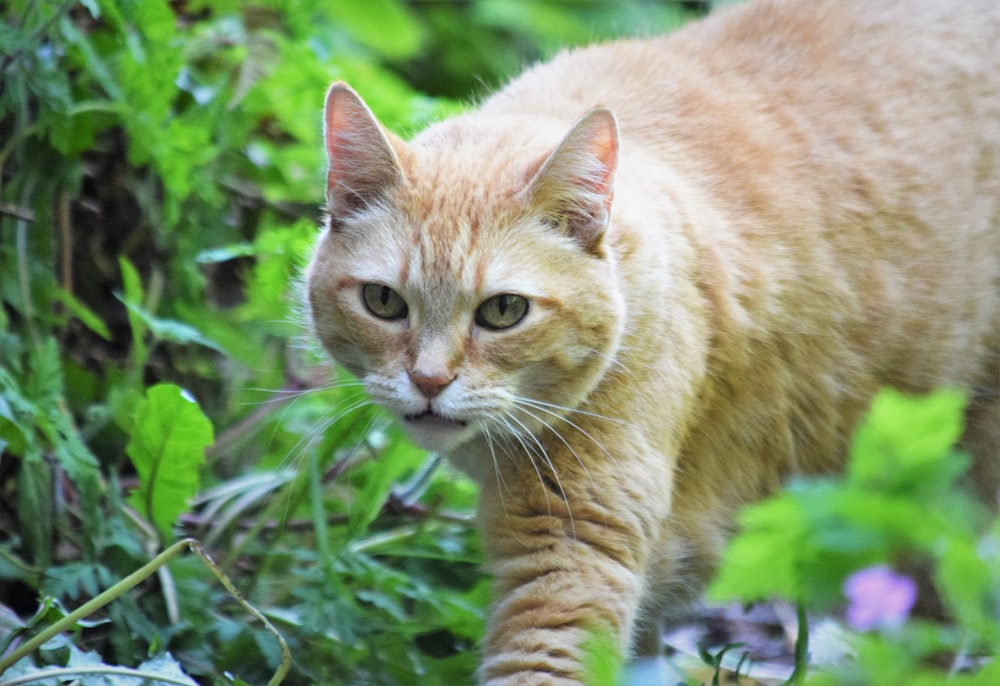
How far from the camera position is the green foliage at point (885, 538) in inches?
43.9

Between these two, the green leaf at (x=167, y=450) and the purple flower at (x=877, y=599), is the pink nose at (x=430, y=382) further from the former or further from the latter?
the purple flower at (x=877, y=599)

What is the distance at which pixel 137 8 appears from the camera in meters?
2.92

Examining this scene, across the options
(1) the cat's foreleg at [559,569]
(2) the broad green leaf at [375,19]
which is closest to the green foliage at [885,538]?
(1) the cat's foreleg at [559,569]

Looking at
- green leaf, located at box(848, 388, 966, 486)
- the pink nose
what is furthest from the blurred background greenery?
green leaf, located at box(848, 388, 966, 486)

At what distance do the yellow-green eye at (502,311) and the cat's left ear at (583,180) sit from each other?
0.65ft

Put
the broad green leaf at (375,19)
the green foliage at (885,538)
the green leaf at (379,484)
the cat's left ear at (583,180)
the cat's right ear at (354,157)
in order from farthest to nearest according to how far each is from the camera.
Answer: the broad green leaf at (375,19)
the green leaf at (379,484)
the cat's right ear at (354,157)
the cat's left ear at (583,180)
the green foliage at (885,538)

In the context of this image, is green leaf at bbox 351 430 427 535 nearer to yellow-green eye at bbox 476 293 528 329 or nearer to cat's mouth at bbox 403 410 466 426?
cat's mouth at bbox 403 410 466 426

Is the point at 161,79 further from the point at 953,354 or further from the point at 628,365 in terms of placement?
the point at 953,354

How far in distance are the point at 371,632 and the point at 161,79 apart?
159 centimetres

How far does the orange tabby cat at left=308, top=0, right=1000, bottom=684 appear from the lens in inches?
93.0

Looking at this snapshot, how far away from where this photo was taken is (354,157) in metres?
2.48

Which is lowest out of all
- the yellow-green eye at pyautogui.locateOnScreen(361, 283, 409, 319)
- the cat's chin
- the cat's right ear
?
the cat's chin

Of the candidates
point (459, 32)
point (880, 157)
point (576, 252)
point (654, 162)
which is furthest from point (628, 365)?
point (459, 32)

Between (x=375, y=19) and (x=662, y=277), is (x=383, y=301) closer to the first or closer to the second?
(x=662, y=277)
